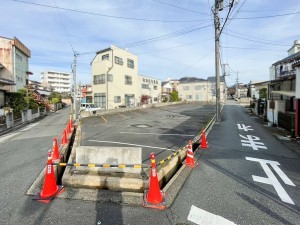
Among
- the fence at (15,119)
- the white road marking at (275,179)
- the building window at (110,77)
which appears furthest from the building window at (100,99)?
the white road marking at (275,179)

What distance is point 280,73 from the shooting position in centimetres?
1670

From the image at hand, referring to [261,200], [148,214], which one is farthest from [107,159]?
[261,200]

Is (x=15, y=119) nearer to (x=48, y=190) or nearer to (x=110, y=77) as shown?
(x=48, y=190)

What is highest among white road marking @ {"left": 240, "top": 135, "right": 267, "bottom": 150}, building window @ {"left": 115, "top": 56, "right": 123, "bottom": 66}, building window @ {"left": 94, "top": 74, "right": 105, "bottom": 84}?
building window @ {"left": 115, "top": 56, "right": 123, "bottom": 66}

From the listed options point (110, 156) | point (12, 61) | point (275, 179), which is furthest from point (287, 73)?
point (12, 61)

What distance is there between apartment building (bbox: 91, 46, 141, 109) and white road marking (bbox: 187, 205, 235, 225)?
31466 mm

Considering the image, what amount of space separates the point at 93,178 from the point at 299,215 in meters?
4.62

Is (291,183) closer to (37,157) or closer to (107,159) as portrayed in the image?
(107,159)

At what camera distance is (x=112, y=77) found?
34875 millimetres

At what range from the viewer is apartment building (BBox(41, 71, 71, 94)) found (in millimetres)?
104062

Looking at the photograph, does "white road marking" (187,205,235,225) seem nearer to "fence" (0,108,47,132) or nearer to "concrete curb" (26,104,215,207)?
"concrete curb" (26,104,215,207)

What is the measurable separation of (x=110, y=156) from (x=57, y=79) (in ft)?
373

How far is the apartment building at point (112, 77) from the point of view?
34531 millimetres

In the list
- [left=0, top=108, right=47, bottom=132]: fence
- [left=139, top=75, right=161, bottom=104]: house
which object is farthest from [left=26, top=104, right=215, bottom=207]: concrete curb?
[left=139, top=75, right=161, bottom=104]: house
